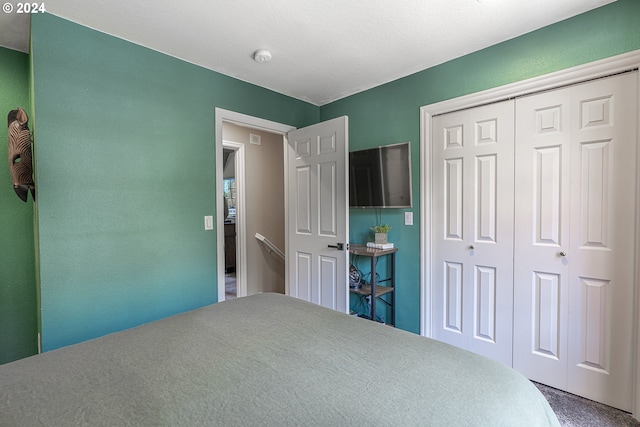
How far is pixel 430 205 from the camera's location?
244 cm

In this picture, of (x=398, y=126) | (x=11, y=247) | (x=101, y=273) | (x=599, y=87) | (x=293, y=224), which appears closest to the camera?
(x=599, y=87)

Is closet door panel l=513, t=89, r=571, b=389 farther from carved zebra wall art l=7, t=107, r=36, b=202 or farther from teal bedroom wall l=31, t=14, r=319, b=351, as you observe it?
carved zebra wall art l=7, t=107, r=36, b=202

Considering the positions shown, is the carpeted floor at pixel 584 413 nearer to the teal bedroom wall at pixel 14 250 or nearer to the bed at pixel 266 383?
the bed at pixel 266 383

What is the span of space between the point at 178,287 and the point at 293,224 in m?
1.23

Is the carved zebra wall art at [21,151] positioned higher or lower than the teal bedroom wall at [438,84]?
lower

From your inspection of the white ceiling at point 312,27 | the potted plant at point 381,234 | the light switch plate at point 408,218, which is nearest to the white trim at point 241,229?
the white ceiling at point 312,27

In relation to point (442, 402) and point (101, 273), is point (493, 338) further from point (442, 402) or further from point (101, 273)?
point (101, 273)

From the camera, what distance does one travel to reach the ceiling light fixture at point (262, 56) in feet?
6.93

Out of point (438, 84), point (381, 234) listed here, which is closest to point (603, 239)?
point (381, 234)

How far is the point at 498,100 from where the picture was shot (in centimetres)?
209

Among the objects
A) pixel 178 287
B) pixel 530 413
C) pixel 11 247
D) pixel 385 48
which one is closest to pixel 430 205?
pixel 385 48

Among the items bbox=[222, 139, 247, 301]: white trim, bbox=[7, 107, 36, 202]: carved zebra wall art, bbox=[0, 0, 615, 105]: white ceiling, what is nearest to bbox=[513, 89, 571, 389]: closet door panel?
bbox=[0, 0, 615, 105]: white ceiling

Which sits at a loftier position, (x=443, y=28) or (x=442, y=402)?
(x=443, y=28)

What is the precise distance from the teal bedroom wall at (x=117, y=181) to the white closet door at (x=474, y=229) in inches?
75.2
